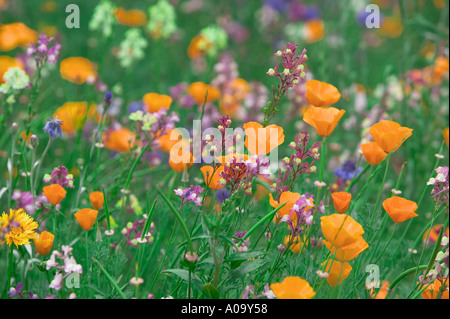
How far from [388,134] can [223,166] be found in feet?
1.10

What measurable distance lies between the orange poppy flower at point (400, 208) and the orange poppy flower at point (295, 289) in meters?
0.30

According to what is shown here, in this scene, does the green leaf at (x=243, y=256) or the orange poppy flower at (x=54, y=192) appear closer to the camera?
the green leaf at (x=243, y=256)

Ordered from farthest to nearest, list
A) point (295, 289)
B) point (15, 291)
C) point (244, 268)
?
point (15, 291) < point (244, 268) < point (295, 289)

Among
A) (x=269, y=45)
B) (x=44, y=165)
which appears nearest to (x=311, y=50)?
(x=269, y=45)

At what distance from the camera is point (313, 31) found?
3.58 m

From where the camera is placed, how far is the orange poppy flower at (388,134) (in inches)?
44.8

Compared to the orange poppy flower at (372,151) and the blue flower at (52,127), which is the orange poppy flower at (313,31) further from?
the blue flower at (52,127)

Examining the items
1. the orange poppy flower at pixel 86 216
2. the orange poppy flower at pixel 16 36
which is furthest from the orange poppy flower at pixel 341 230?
the orange poppy flower at pixel 16 36

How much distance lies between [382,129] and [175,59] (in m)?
2.64

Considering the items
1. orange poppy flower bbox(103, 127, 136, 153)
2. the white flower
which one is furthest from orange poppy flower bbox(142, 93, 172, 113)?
the white flower

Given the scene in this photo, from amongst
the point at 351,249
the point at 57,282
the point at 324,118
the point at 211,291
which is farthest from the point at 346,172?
the point at 57,282

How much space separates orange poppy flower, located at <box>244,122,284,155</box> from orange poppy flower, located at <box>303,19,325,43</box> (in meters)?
2.57

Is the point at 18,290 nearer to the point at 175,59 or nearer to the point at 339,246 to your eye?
the point at 339,246

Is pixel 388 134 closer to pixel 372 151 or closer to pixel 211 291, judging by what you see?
pixel 372 151
